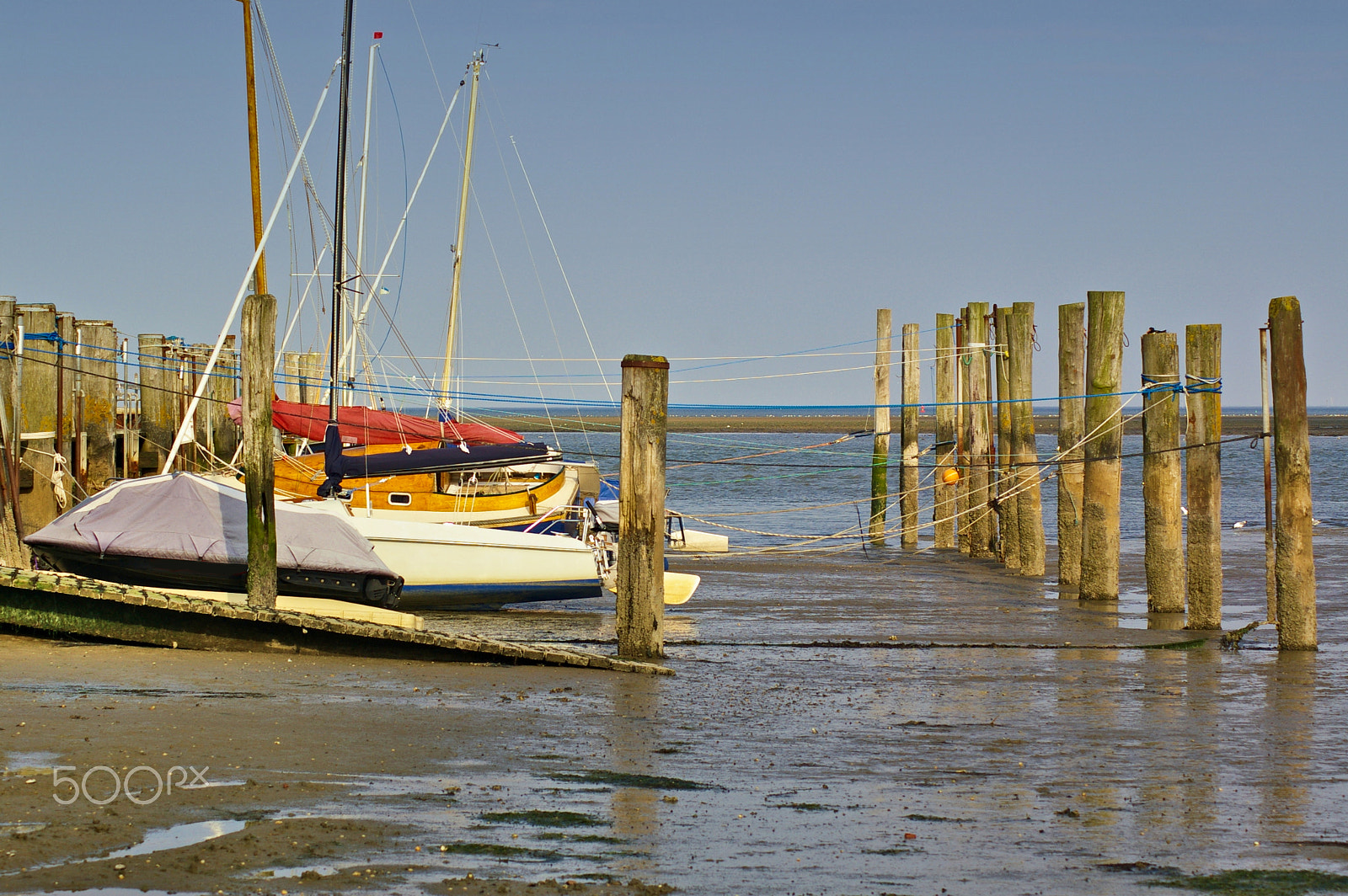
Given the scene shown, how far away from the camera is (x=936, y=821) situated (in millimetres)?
6285

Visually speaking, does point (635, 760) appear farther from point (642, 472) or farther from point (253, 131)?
point (253, 131)

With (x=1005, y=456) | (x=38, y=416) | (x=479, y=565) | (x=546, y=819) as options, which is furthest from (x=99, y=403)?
(x=546, y=819)

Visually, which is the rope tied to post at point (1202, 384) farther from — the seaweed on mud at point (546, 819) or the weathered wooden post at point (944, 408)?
the seaweed on mud at point (546, 819)

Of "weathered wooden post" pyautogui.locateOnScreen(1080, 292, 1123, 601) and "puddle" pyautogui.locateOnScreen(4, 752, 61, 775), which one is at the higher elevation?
"weathered wooden post" pyautogui.locateOnScreen(1080, 292, 1123, 601)

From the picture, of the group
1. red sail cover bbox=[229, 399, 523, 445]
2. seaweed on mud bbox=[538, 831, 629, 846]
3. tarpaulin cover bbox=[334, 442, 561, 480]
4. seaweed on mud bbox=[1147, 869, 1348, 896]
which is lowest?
seaweed on mud bbox=[1147, 869, 1348, 896]

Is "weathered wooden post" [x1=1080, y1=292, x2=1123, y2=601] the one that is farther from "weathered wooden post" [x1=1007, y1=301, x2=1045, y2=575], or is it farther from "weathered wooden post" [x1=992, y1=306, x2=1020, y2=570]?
"weathered wooden post" [x1=992, y1=306, x2=1020, y2=570]

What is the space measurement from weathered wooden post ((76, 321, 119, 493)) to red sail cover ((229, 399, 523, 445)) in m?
2.25

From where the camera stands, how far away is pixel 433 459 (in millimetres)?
18141

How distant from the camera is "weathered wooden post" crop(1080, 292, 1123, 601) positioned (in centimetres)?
1475

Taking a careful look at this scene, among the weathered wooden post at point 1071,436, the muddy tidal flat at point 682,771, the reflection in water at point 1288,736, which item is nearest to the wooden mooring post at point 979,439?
the weathered wooden post at point 1071,436

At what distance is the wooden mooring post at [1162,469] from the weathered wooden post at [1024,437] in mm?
4091

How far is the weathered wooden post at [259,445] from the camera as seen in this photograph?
10797 millimetres

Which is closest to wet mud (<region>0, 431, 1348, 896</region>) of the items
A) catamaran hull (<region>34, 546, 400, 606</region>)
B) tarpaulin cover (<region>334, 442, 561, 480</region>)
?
catamaran hull (<region>34, 546, 400, 606</region>)

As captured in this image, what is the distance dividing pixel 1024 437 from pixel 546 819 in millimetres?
14133
